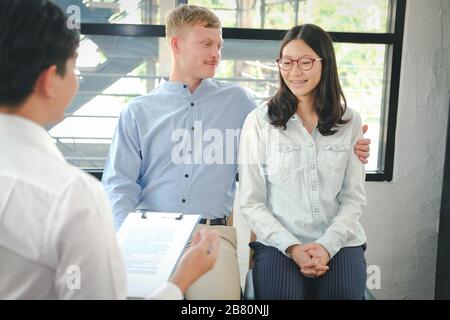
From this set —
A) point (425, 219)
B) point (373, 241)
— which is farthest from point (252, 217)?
point (425, 219)

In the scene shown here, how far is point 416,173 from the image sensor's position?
239cm

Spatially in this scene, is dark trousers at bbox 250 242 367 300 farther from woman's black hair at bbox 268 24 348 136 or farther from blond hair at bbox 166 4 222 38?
blond hair at bbox 166 4 222 38

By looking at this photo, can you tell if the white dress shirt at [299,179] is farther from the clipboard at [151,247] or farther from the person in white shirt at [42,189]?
the person in white shirt at [42,189]

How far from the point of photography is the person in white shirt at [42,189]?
752mm

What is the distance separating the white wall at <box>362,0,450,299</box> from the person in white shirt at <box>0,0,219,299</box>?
1818mm

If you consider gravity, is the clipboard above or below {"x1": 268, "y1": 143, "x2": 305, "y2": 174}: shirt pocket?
below

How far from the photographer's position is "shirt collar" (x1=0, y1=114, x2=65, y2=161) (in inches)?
31.6

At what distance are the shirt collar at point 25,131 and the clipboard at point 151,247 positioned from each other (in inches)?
14.0

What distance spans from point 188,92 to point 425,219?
1.37 meters

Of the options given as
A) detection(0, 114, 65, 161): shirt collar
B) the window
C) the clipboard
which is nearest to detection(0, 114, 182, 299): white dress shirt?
detection(0, 114, 65, 161): shirt collar

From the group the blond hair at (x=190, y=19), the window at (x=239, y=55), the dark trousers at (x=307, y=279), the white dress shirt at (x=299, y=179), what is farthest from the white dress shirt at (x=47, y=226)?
the window at (x=239, y=55)

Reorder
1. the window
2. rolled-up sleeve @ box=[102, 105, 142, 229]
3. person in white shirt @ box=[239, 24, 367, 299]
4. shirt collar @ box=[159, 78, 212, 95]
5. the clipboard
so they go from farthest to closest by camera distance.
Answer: the window < shirt collar @ box=[159, 78, 212, 95] < rolled-up sleeve @ box=[102, 105, 142, 229] < person in white shirt @ box=[239, 24, 367, 299] < the clipboard

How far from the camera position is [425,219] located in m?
2.43

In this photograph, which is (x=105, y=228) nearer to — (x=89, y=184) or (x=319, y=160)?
(x=89, y=184)
